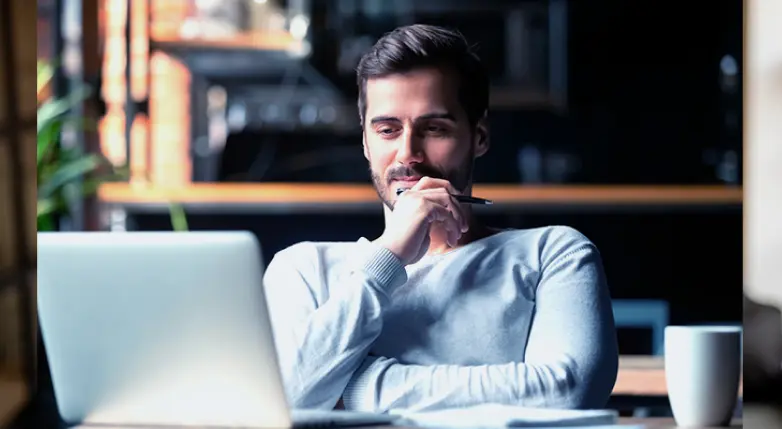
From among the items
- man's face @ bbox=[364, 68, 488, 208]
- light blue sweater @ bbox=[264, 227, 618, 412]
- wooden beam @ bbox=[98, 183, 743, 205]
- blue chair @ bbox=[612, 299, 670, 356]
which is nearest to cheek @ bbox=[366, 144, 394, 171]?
man's face @ bbox=[364, 68, 488, 208]

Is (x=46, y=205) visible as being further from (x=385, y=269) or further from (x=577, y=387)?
(x=577, y=387)

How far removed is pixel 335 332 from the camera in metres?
1.14

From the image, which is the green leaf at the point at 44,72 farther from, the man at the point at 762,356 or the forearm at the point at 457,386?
the man at the point at 762,356

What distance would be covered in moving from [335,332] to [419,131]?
301 millimetres

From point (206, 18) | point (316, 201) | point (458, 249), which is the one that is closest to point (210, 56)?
point (206, 18)

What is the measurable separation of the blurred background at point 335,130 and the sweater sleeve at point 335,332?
107 millimetres

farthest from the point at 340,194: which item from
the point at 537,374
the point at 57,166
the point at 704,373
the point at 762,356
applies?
the point at 704,373

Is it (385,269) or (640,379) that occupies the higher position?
(385,269)

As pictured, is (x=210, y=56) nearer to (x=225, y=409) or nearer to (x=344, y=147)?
(x=344, y=147)

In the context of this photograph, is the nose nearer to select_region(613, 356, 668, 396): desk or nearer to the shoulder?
the shoulder

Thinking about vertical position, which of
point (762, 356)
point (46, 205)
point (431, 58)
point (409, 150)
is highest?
point (431, 58)

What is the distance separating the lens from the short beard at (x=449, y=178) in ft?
4.17

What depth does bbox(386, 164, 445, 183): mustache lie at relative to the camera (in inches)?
49.8

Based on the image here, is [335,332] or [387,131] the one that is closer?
[335,332]
